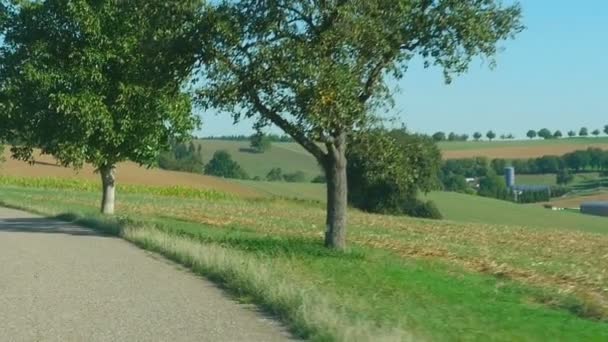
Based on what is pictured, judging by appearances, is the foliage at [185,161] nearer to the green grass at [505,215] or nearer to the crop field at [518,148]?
the crop field at [518,148]

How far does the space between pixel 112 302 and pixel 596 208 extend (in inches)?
3152

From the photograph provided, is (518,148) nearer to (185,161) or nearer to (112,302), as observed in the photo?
(185,161)

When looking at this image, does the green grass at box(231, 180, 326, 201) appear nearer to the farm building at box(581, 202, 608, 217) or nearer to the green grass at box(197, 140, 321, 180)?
the farm building at box(581, 202, 608, 217)

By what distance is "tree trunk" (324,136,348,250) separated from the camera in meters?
23.6

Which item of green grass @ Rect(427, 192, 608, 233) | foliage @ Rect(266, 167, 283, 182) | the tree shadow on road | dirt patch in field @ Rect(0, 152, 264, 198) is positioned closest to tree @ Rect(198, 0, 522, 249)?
the tree shadow on road

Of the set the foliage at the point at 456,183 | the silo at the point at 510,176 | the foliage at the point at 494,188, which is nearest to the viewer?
the foliage at the point at 494,188

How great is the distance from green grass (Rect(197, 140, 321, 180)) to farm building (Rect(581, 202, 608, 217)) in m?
41.9

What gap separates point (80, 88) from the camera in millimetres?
33000

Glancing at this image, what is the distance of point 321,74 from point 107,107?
14.3 meters

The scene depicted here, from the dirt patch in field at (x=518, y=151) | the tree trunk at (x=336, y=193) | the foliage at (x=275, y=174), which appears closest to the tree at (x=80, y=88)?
the tree trunk at (x=336, y=193)

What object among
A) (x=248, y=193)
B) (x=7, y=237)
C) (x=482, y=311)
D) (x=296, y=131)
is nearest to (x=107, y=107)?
(x=7, y=237)

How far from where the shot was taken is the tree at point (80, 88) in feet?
107

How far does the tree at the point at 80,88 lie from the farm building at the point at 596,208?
194 feet

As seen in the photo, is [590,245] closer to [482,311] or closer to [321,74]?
[321,74]
